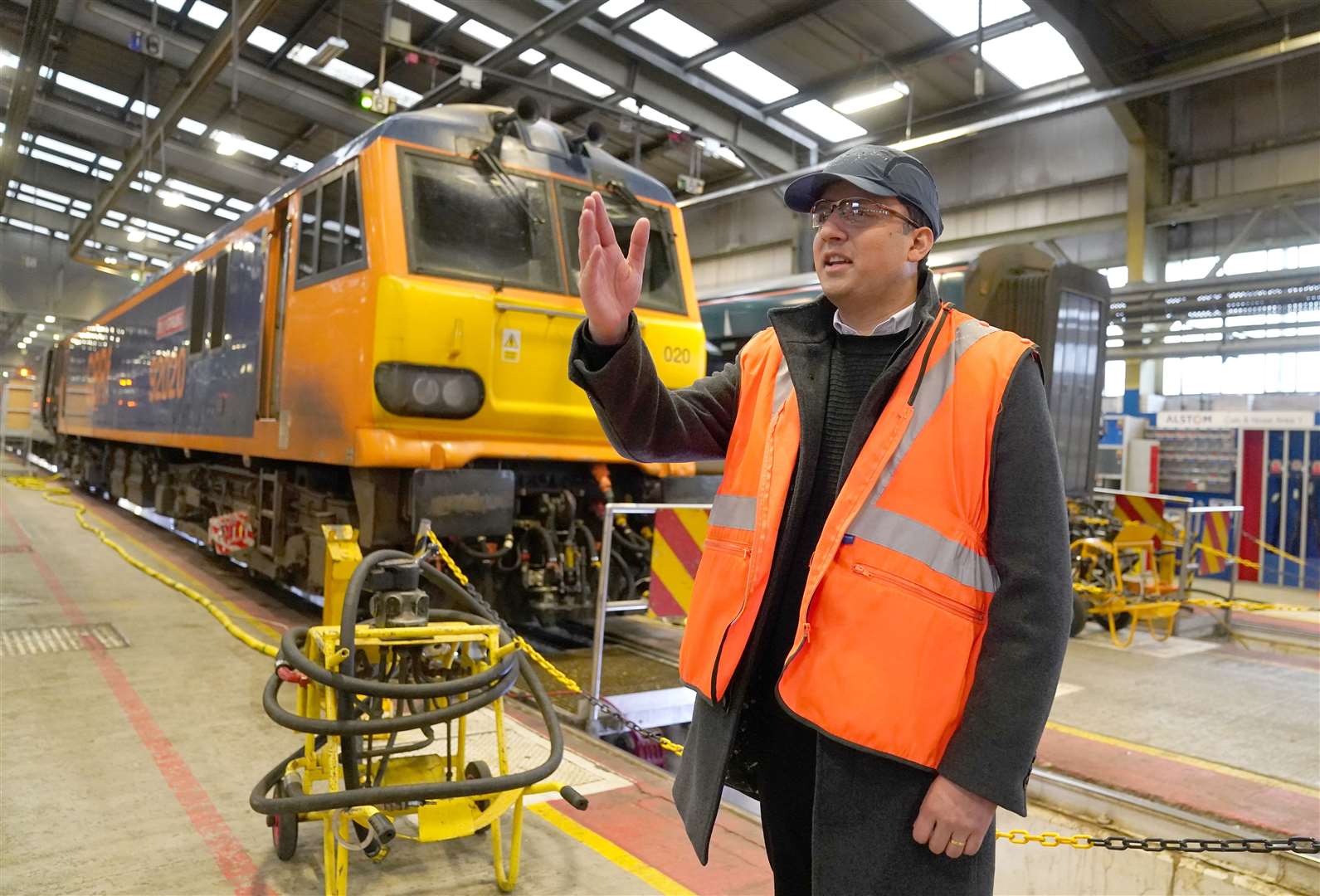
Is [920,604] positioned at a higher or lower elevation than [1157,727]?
higher

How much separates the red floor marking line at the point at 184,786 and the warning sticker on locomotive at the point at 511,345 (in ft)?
8.14

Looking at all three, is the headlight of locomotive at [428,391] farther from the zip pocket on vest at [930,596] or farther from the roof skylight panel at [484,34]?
the roof skylight panel at [484,34]

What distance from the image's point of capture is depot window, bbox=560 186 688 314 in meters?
5.88

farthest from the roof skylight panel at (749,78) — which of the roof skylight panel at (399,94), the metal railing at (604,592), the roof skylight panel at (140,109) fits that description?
the roof skylight panel at (140,109)

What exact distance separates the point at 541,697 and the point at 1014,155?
14992mm

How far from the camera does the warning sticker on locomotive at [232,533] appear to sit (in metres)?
6.83

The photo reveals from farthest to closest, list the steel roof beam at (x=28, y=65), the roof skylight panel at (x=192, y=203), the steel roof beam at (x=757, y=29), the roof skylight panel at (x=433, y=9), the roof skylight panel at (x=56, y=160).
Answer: the roof skylight panel at (x=192, y=203) < the roof skylight panel at (x=56, y=160) < the roof skylight panel at (x=433, y=9) < the steel roof beam at (x=757, y=29) < the steel roof beam at (x=28, y=65)

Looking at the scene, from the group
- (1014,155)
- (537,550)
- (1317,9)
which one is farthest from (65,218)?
(1317,9)

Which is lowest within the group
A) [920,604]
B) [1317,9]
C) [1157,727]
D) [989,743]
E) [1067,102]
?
[1157,727]

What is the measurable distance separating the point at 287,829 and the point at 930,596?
221cm

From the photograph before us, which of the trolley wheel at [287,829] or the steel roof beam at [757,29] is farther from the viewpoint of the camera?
the steel roof beam at [757,29]

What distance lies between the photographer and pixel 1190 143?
13820mm

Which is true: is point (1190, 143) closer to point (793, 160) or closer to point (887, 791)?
point (793, 160)

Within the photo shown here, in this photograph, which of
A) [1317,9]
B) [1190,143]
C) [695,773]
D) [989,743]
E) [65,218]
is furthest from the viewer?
[65,218]
